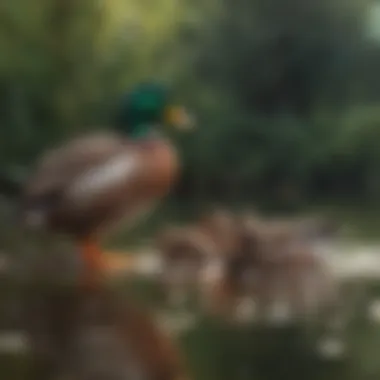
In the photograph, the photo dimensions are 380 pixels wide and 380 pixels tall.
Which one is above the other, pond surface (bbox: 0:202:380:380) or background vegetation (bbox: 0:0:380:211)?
background vegetation (bbox: 0:0:380:211)

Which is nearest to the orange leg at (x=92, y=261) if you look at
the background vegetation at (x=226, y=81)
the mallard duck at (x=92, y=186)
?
the mallard duck at (x=92, y=186)

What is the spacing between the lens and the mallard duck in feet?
4.28

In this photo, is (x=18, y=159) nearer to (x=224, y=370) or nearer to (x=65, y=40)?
(x=65, y=40)

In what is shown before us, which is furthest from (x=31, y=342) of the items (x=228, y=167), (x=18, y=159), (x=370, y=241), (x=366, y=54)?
(x=366, y=54)

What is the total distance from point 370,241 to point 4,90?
1.70ft

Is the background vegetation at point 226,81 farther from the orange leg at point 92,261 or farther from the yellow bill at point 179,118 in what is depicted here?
the orange leg at point 92,261

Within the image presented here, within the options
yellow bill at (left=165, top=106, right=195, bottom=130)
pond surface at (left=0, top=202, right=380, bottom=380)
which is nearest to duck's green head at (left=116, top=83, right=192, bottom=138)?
yellow bill at (left=165, top=106, right=195, bottom=130)

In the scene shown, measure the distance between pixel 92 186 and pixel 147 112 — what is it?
121 millimetres

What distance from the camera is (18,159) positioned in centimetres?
131

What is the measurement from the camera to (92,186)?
1307mm

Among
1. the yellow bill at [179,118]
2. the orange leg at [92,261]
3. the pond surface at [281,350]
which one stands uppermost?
the yellow bill at [179,118]

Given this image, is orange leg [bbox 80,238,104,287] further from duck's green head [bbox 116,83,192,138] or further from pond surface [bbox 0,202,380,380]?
duck's green head [bbox 116,83,192,138]

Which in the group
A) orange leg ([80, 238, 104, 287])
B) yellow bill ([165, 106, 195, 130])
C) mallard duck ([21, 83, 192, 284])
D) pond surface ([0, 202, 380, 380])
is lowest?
pond surface ([0, 202, 380, 380])

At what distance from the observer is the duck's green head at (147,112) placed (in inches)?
51.9
